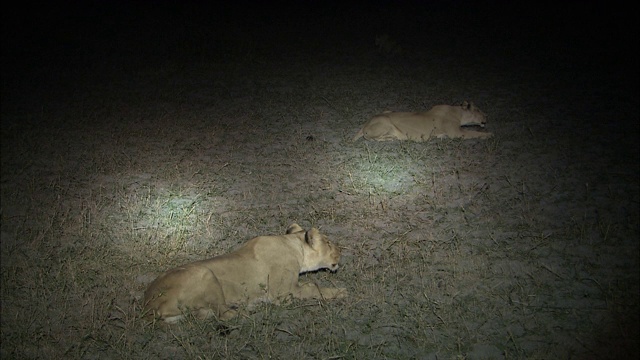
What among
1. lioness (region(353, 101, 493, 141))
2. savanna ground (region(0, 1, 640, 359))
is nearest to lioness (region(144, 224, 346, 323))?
savanna ground (region(0, 1, 640, 359))

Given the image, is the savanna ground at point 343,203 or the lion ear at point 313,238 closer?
the savanna ground at point 343,203

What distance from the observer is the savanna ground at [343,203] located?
4.63 meters

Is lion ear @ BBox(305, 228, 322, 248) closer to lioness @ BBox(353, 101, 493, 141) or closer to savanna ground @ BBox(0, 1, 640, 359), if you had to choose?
savanna ground @ BBox(0, 1, 640, 359)

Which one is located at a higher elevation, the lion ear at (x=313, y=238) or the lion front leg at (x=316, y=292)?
the lion ear at (x=313, y=238)

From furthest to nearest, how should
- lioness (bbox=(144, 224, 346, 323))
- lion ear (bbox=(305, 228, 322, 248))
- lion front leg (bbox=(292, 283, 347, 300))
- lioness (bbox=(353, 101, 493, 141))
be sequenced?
lioness (bbox=(353, 101, 493, 141)), lion ear (bbox=(305, 228, 322, 248)), lion front leg (bbox=(292, 283, 347, 300)), lioness (bbox=(144, 224, 346, 323))

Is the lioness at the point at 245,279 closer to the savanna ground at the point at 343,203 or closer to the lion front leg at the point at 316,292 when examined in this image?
the lion front leg at the point at 316,292

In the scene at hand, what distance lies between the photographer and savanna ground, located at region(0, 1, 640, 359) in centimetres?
463

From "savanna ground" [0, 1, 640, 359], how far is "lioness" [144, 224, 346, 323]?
0.14m

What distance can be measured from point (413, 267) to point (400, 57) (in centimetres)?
964

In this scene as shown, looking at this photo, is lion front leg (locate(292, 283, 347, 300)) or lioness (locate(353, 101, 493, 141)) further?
lioness (locate(353, 101, 493, 141))

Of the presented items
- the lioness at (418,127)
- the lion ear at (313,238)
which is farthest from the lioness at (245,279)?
the lioness at (418,127)

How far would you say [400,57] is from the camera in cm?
1425

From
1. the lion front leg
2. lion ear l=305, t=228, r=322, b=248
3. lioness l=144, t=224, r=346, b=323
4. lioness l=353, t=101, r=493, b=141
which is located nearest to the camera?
lioness l=144, t=224, r=346, b=323

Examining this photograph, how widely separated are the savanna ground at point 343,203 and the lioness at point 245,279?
14cm
